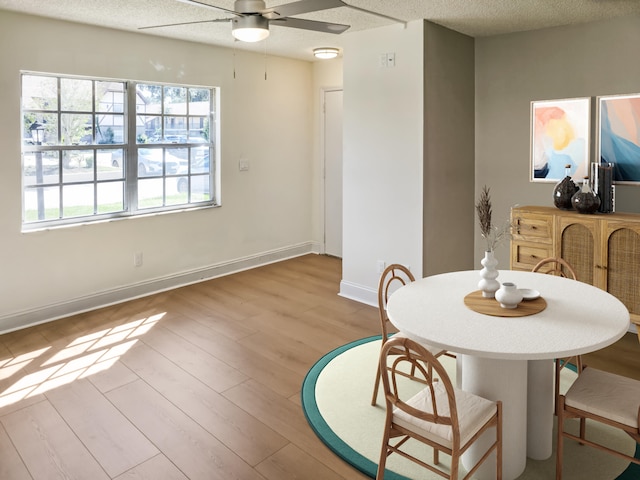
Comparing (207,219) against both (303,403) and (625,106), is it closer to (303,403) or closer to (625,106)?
(303,403)

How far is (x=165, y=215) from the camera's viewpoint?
509 centimetres

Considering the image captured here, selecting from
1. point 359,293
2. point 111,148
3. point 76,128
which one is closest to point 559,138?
point 359,293

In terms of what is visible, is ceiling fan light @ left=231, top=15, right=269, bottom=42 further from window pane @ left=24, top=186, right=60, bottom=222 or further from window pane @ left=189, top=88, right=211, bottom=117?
window pane @ left=189, top=88, right=211, bottom=117

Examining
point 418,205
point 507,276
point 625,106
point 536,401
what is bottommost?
point 536,401

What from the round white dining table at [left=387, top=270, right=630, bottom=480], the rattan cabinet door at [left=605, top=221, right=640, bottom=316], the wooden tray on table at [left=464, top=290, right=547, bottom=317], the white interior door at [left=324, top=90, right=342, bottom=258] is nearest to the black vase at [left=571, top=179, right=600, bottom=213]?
the rattan cabinet door at [left=605, top=221, right=640, bottom=316]

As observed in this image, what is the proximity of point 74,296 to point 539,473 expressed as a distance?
3.83 m

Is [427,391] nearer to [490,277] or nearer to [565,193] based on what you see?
[490,277]

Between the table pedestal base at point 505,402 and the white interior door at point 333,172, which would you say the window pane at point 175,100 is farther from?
the table pedestal base at point 505,402

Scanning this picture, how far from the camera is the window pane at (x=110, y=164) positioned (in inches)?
183

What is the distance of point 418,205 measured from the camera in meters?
4.28

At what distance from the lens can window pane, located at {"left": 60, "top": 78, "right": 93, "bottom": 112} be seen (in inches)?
171

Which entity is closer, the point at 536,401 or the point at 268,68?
the point at 536,401

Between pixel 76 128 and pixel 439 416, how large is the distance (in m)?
3.93

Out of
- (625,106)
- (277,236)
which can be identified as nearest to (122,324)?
(277,236)
